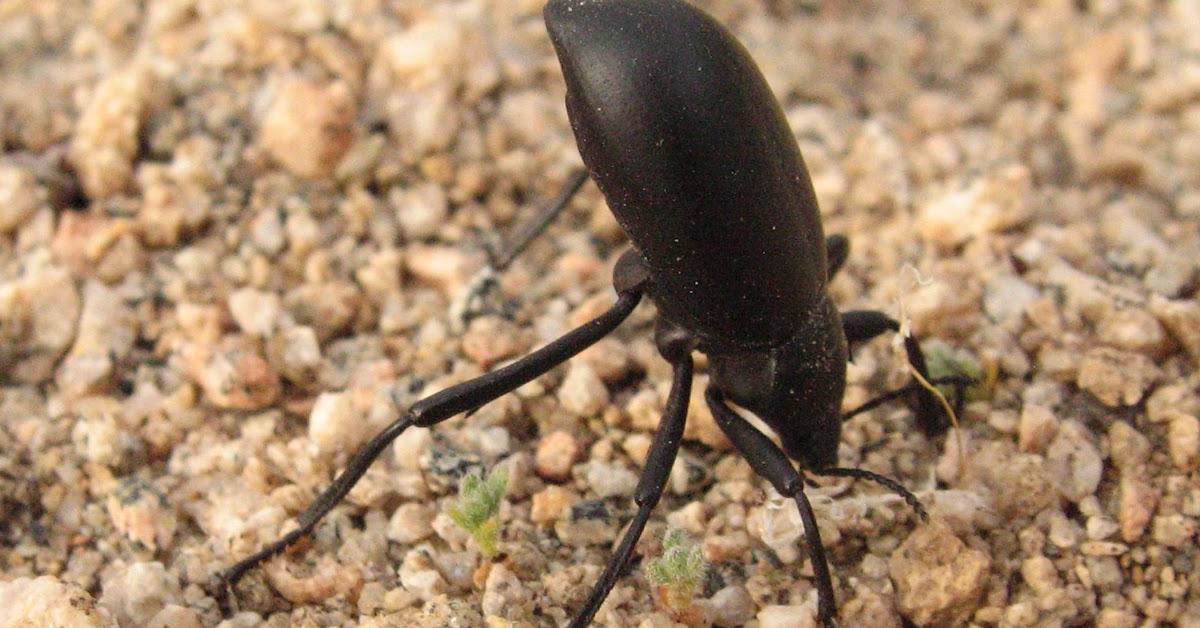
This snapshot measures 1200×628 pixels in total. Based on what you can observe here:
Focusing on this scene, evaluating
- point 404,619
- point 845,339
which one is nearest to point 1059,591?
point 845,339

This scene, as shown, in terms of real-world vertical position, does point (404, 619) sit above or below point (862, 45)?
below

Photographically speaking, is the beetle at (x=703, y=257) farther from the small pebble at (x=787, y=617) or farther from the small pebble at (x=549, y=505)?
the small pebble at (x=549, y=505)

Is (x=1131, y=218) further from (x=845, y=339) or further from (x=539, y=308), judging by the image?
(x=539, y=308)

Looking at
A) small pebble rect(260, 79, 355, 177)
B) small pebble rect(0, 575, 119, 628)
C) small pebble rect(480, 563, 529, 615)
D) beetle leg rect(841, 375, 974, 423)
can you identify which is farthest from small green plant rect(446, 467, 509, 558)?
small pebble rect(260, 79, 355, 177)

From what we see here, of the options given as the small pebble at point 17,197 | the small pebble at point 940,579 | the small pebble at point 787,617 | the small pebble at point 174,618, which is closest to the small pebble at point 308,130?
the small pebble at point 17,197

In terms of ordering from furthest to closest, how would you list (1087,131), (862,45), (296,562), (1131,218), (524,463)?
(862,45) → (1087,131) → (1131,218) → (524,463) → (296,562)

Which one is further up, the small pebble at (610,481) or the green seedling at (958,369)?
the green seedling at (958,369)

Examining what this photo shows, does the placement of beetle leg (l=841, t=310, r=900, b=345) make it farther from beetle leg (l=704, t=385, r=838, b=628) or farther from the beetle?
beetle leg (l=704, t=385, r=838, b=628)
